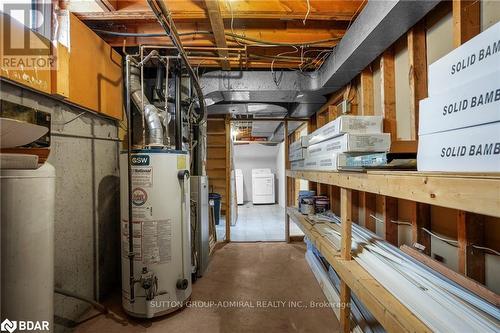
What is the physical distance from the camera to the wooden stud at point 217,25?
1439mm

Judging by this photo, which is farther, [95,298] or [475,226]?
[95,298]

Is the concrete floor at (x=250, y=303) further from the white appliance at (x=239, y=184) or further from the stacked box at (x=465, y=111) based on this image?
the white appliance at (x=239, y=184)

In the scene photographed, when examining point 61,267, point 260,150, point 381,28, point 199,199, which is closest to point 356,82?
point 381,28

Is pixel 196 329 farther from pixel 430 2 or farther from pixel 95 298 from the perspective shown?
pixel 430 2

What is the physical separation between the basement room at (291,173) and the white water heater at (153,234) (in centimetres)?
1

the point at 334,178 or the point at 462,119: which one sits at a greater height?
the point at 462,119

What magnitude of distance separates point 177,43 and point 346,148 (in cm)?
141

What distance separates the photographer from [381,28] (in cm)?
142

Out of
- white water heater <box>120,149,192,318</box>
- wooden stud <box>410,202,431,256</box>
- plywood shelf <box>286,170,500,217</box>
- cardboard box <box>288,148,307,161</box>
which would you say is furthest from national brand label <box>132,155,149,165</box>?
wooden stud <box>410,202,431,256</box>

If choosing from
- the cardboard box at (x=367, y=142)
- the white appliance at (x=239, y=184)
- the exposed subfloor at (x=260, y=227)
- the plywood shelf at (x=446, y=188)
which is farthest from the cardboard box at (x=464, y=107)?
the white appliance at (x=239, y=184)

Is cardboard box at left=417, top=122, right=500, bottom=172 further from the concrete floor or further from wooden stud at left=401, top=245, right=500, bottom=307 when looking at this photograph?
the concrete floor

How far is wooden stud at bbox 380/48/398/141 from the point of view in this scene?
1.77 m

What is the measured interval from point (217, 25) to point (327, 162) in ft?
4.46

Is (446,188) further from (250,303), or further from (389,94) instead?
(250,303)
